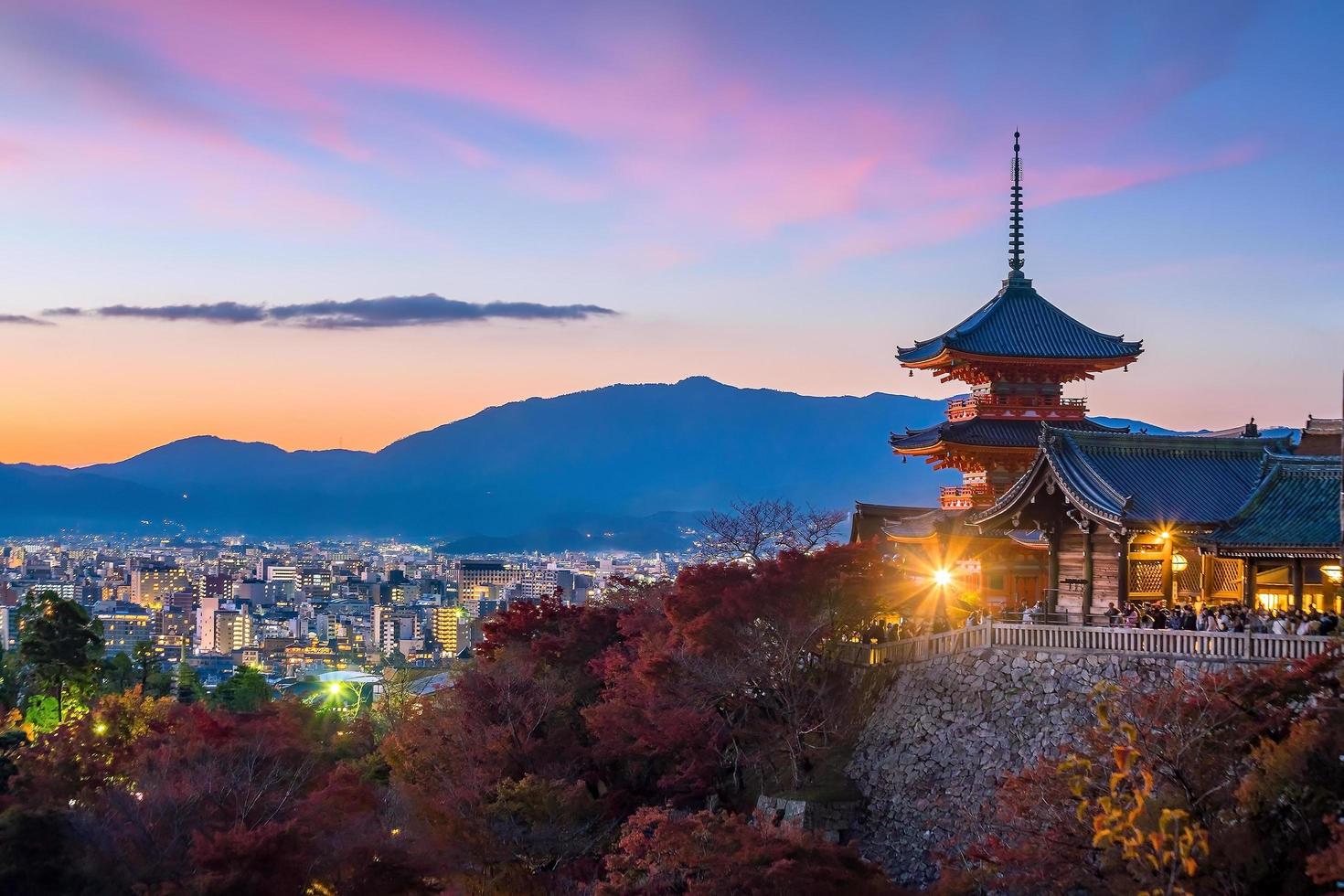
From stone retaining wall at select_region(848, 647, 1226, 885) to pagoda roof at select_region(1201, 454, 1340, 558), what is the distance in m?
3.81

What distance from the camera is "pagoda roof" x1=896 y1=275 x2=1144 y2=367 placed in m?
33.2

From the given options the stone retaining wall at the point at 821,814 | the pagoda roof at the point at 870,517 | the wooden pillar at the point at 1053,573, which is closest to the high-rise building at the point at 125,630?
the pagoda roof at the point at 870,517

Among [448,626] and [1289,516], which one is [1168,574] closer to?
[1289,516]

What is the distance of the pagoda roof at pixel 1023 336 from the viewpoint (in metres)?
33.2

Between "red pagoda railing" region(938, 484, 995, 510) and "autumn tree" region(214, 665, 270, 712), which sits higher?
"red pagoda railing" region(938, 484, 995, 510)

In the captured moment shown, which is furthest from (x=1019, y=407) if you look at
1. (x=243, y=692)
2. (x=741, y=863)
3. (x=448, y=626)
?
(x=448, y=626)

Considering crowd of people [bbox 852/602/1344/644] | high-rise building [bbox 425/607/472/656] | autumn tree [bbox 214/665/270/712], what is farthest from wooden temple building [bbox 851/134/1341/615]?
high-rise building [bbox 425/607/472/656]

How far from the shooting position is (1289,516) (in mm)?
22391

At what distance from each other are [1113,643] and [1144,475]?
17.3 ft

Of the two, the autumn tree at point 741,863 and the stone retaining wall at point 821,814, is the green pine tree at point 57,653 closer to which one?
the stone retaining wall at point 821,814

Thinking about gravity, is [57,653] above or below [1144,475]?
below

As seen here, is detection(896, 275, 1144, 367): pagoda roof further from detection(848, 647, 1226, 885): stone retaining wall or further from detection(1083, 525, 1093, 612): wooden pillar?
detection(848, 647, 1226, 885): stone retaining wall

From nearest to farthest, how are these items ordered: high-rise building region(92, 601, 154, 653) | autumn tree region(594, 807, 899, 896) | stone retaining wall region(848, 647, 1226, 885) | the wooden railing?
1. autumn tree region(594, 807, 899, 896)
2. the wooden railing
3. stone retaining wall region(848, 647, 1226, 885)
4. high-rise building region(92, 601, 154, 653)

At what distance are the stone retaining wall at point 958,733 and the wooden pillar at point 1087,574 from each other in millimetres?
2788
